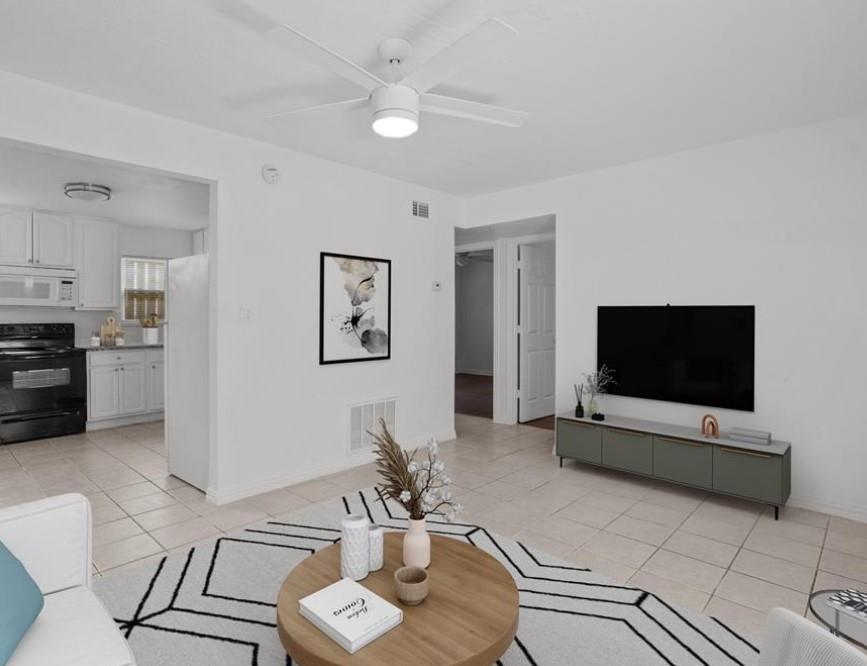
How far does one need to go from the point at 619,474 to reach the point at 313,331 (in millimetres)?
2895

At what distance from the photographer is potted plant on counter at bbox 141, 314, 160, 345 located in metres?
6.61

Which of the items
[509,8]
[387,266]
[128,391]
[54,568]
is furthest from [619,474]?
[128,391]

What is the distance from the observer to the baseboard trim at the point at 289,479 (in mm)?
3680

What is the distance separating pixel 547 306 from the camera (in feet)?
22.2

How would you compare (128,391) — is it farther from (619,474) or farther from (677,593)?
(677,593)

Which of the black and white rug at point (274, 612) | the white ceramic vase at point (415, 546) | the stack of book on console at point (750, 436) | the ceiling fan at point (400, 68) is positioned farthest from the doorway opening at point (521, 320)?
the white ceramic vase at point (415, 546)

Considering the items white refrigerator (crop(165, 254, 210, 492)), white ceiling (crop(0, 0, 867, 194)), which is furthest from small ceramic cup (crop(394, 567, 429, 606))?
white refrigerator (crop(165, 254, 210, 492))

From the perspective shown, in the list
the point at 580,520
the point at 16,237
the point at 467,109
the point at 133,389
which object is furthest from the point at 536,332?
the point at 16,237

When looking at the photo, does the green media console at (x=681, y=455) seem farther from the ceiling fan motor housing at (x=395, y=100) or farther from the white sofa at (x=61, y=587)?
the white sofa at (x=61, y=587)

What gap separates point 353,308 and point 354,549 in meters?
2.87

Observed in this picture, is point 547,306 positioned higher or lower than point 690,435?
higher

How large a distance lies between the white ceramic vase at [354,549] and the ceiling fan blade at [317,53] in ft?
5.87

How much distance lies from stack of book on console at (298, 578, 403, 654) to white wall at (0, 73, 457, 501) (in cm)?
230

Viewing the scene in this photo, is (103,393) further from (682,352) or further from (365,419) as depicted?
(682,352)
